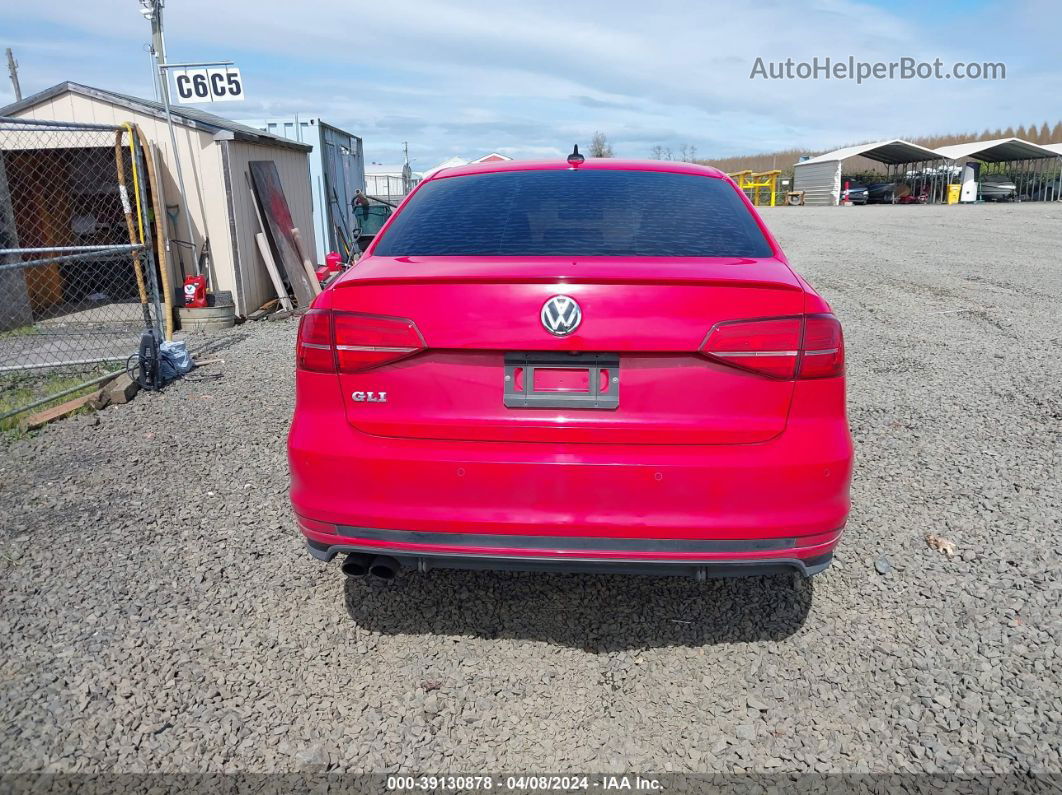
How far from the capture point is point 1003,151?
158 ft

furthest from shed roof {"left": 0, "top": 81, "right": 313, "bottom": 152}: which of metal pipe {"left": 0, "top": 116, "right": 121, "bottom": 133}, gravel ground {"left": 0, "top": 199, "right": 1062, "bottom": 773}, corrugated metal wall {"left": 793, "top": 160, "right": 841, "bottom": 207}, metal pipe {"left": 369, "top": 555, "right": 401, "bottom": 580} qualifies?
corrugated metal wall {"left": 793, "top": 160, "right": 841, "bottom": 207}

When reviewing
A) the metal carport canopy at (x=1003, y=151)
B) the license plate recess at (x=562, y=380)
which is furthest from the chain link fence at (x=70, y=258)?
the metal carport canopy at (x=1003, y=151)

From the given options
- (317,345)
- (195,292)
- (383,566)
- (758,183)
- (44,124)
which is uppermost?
(758,183)

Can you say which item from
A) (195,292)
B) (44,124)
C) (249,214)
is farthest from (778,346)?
(249,214)

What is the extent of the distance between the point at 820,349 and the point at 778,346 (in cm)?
15

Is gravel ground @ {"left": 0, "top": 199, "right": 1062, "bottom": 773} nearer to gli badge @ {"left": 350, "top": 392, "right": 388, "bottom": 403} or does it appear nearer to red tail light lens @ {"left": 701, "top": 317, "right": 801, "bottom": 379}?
gli badge @ {"left": 350, "top": 392, "right": 388, "bottom": 403}

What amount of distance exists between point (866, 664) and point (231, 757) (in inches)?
87.0

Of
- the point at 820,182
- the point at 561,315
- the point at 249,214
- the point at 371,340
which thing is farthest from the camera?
the point at 820,182

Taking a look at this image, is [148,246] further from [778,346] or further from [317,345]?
[778,346]

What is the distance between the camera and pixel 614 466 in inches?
99.5

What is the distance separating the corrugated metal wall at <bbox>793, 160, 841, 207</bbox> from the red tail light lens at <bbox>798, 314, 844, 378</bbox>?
48.6 meters

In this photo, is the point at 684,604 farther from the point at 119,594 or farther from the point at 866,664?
the point at 119,594

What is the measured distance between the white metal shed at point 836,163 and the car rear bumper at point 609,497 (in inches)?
1934

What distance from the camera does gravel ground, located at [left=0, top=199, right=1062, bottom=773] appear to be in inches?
101
